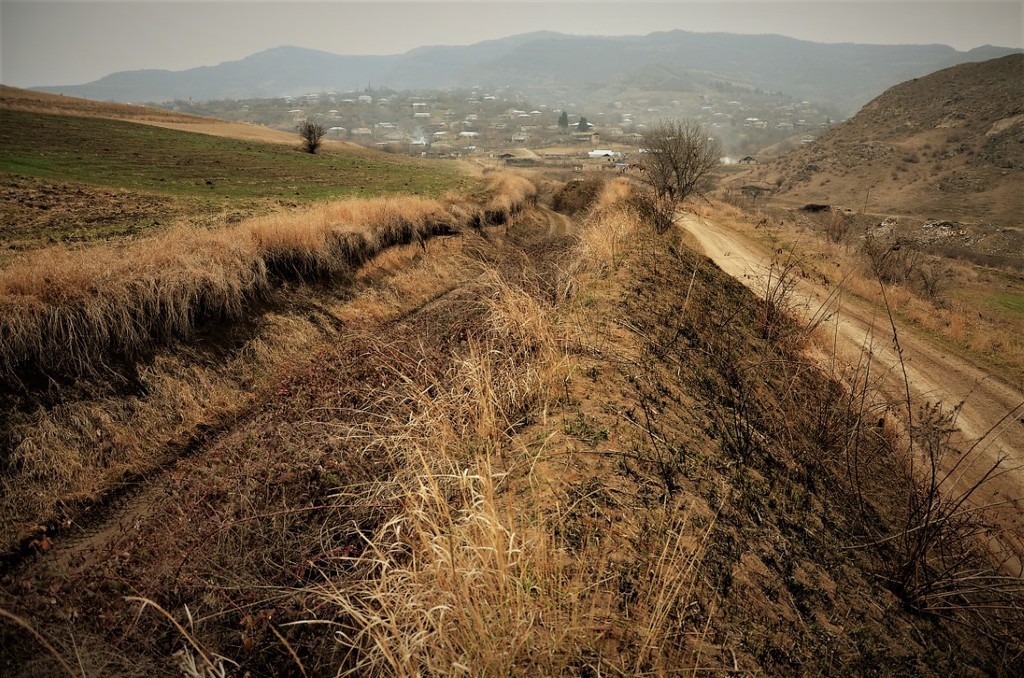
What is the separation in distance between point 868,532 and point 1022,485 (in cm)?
583

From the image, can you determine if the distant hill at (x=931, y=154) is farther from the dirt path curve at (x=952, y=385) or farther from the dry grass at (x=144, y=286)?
the dry grass at (x=144, y=286)

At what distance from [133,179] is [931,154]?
103170 mm

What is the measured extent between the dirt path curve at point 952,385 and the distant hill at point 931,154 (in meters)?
55.8

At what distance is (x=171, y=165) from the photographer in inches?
1268

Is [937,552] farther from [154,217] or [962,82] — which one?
[962,82]

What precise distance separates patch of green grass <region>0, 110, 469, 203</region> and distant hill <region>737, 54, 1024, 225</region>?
66.2 meters

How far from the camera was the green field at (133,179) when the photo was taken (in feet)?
52.7

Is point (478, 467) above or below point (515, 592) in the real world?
above

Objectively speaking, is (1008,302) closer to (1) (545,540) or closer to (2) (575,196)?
(2) (575,196)

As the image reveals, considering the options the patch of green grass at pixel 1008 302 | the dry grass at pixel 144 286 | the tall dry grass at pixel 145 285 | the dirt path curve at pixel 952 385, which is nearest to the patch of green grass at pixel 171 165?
the tall dry grass at pixel 145 285

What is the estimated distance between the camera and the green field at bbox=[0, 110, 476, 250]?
1608 centimetres

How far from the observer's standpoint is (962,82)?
84688mm

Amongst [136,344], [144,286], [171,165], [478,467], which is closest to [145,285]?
[144,286]

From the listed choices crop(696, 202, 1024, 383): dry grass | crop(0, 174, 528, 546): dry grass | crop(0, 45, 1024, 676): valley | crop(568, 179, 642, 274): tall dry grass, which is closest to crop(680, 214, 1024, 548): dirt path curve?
crop(0, 45, 1024, 676): valley
